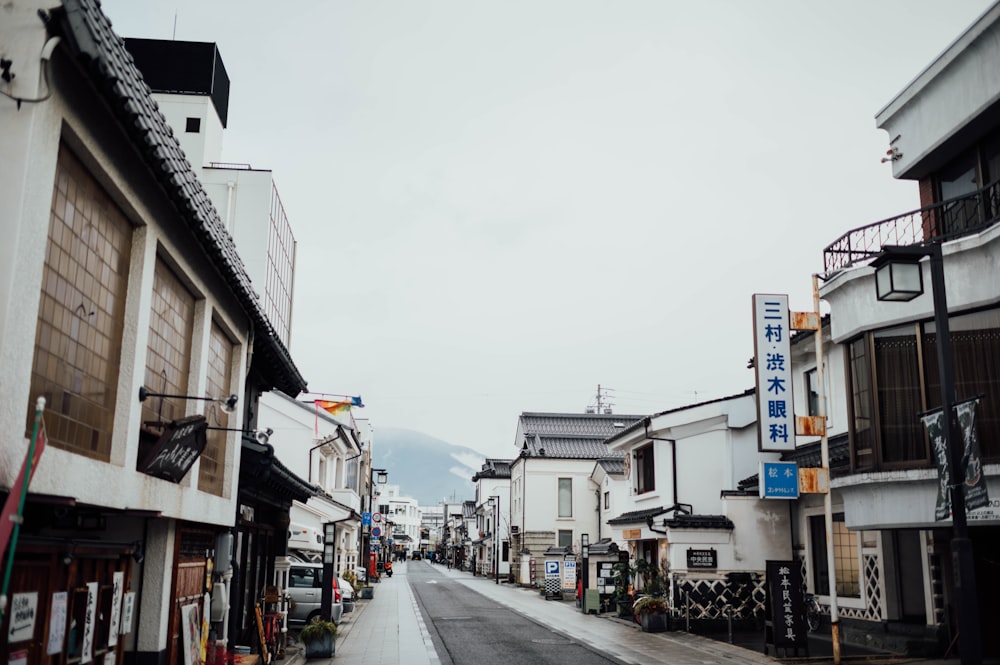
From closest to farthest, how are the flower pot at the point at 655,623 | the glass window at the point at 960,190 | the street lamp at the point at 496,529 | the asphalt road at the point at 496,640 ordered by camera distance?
the glass window at the point at 960,190 → the asphalt road at the point at 496,640 → the flower pot at the point at 655,623 → the street lamp at the point at 496,529

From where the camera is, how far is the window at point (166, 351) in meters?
Answer: 10.3

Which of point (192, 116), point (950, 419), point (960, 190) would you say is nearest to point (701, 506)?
point (960, 190)

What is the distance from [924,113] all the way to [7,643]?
58.8 feet

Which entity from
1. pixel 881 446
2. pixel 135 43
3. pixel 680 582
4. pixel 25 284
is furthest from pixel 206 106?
pixel 25 284

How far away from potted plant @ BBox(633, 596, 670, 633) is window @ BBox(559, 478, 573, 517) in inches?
1398

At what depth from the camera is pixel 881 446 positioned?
16.6 m

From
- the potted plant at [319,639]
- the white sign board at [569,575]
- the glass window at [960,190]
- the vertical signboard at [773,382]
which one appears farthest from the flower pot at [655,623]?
the white sign board at [569,575]

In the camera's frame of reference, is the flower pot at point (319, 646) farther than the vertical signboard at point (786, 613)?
No

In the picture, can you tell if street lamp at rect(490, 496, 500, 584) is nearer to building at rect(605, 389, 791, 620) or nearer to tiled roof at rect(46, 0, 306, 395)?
building at rect(605, 389, 791, 620)

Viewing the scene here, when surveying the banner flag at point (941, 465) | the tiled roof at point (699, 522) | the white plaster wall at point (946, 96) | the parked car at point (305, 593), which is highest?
the white plaster wall at point (946, 96)

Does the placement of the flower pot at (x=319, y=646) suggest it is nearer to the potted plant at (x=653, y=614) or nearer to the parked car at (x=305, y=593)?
the parked car at (x=305, y=593)

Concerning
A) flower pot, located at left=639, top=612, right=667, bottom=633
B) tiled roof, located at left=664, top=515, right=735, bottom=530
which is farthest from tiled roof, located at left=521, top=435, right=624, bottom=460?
flower pot, located at left=639, top=612, right=667, bottom=633

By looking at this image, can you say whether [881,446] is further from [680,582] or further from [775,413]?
[680,582]

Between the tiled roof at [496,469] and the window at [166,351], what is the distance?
7001cm
